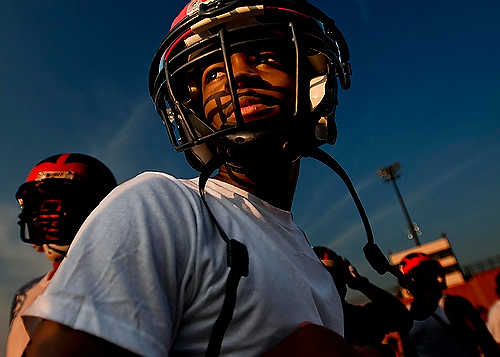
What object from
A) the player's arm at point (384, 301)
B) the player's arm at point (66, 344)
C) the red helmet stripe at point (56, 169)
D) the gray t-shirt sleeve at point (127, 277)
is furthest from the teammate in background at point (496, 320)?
the player's arm at point (66, 344)

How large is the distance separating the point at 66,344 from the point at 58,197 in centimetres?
234

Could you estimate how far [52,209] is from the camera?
2635mm

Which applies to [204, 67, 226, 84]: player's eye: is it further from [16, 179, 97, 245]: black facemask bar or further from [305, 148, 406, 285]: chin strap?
[16, 179, 97, 245]: black facemask bar

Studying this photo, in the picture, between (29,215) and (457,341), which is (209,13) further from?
(457,341)

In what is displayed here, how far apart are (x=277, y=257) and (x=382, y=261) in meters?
0.78

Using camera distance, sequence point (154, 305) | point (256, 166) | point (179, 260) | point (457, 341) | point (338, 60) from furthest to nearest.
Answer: point (457, 341) → point (338, 60) → point (256, 166) → point (179, 260) → point (154, 305)

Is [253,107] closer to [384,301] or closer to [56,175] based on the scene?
[384,301]

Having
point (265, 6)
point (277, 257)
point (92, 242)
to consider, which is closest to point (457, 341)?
point (277, 257)

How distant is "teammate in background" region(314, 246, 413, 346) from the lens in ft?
7.96

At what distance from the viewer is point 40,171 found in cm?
281

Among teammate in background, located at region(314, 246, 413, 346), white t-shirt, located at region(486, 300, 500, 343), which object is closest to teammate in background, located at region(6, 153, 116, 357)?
teammate in background, located at region(314, 246, 413, 346)

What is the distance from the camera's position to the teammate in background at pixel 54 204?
2541mm

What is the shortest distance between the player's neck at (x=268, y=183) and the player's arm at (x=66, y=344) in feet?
2.97

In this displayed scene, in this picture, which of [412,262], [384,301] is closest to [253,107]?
[384,301]
